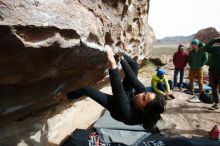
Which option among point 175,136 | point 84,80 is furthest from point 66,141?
point 175,136

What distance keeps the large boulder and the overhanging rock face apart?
25320 mm

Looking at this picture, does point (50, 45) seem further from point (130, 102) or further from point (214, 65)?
point (214, 65)

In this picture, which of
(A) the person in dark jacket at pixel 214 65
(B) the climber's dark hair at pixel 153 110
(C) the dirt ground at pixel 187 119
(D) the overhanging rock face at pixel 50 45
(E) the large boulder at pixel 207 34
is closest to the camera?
(D) the overhanging rock face at pixel 50 45

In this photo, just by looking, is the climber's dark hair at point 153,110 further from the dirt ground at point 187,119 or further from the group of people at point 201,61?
the group of people at point 201,61

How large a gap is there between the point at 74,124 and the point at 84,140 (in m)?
0.92

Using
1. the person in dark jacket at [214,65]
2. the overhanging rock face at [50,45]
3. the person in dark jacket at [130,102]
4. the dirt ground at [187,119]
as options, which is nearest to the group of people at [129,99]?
the person in dark jacket at [130,102]

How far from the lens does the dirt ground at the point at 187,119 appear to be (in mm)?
7707

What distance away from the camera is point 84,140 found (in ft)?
A: 19.9

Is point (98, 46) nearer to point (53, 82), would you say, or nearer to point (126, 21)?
point (53, 82)

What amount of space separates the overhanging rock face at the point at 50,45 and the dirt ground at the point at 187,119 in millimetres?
2458

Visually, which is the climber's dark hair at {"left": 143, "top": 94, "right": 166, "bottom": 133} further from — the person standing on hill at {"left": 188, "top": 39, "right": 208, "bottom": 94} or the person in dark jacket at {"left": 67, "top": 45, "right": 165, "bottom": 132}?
the person standing on hill at {"left": 188, "top": 39, "right": 208, "bottom": 94}

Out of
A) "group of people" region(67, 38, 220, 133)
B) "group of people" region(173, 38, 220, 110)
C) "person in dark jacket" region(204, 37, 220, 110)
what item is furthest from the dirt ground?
"group of people" region(67, 38, 220, 133)

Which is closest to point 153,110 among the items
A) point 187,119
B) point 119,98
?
point 119,98

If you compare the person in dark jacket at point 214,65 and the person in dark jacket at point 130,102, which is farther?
the person in dark jacket at point 214,65
